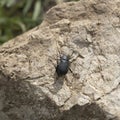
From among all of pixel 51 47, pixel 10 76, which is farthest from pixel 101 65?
pixel 10 76

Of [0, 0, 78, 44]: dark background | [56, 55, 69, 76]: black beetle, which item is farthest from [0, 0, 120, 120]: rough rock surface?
[0, 0, 78, 44]: dark background

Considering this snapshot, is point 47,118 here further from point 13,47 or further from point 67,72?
point 13,47

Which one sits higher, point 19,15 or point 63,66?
point 63,66

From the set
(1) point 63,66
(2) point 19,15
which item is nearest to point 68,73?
(1) point 63,66

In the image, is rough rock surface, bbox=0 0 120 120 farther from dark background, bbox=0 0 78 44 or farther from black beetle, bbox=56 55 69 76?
dark background, bbox=0 0 78 44

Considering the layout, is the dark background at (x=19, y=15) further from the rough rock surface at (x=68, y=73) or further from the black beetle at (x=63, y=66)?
the black beetle at (x=63, y=66)

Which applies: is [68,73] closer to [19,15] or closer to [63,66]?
[63,66]
